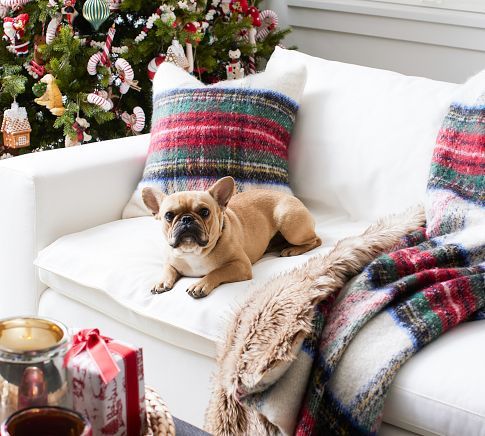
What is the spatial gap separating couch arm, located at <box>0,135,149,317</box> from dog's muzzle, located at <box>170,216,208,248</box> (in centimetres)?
44

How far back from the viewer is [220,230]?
194cm

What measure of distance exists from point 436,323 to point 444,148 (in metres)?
0.62

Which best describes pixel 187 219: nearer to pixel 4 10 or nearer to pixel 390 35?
pixel 4 10

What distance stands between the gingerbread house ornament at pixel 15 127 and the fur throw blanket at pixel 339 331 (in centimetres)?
152

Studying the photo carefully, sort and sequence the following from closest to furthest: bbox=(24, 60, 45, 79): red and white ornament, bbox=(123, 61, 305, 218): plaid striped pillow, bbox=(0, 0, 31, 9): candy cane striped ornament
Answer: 1. bbox=(123, 61, 305, 218): plaid striped pillow
2. bbox=(0, 0, 31, 9): candy cane striped ornament
3. bbox=(24, 60, 45, 79): red and white ornament

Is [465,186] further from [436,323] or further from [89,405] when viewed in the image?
[89,405]

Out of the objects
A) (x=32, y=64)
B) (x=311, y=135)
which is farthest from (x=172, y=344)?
(x=32, y=64)

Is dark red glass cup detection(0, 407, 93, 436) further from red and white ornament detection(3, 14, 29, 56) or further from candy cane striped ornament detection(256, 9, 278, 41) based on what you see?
candy cane striped ornament detection(256, 9, 278, 41)

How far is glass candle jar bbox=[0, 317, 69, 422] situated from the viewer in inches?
42.2

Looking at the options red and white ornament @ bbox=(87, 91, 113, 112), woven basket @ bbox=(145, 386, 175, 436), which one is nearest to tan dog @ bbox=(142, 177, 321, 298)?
woven basket @ bbox=(145, 386, 175, 436)

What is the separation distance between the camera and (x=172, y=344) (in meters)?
1.87

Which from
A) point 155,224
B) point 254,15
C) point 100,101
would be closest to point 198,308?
point 155,224

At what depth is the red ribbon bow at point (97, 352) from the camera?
1.17 meters

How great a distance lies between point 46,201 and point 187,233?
48 centimetres
